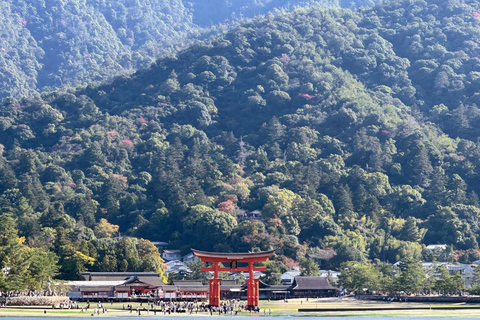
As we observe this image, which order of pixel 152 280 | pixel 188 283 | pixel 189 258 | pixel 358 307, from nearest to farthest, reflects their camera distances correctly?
1. pixel 358 307
2. pixel 152 280
3. pixel 188 283
4. pixel 189 258

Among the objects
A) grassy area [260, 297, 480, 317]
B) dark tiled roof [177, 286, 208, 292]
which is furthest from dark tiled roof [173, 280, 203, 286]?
grassy area [260, 297, 480, 317]

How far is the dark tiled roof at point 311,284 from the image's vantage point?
316 feet

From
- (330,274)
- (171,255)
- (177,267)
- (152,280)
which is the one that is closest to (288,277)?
(330,274)

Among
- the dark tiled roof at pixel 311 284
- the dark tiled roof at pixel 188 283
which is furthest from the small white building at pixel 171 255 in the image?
the dark tiled roof at pixel 311 284

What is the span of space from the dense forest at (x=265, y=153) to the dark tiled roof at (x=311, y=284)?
12.2 metres

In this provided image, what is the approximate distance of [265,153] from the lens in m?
150

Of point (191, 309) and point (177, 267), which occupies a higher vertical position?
point (177, 267)

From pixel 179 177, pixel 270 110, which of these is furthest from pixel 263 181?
pixel 270 110

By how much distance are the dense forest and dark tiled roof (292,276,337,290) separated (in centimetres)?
1218

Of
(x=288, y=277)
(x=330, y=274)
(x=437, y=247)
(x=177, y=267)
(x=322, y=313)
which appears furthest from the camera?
(x=437, y=247)

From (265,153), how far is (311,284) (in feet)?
184

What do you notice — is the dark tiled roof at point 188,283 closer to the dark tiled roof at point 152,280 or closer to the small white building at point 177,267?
the dark tiled roof at point 152,280

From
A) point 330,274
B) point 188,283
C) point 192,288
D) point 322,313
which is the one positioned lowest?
point 322,313

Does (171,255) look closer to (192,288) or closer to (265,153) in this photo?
(192,288)
